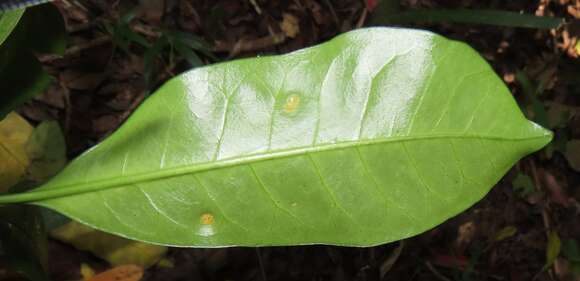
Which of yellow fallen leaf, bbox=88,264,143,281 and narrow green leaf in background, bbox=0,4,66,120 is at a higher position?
narrow green leaf in background, bbox=0,4,66,120

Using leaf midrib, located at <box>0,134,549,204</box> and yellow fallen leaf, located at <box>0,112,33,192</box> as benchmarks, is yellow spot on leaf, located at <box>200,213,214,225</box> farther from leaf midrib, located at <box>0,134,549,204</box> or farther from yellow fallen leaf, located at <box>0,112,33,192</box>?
yellow fallen leaf, located at <box>0,112,33,192</box>

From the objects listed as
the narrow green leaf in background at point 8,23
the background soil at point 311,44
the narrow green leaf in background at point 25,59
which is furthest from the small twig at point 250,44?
the narrow green leaf in background at point 8,23

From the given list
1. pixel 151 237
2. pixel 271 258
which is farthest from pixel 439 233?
pixel 151 237

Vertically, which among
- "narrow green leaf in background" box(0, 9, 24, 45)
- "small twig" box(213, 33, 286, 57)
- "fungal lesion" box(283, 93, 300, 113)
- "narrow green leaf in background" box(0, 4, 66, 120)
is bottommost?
"small twig" box(213, 33, 286, 57)

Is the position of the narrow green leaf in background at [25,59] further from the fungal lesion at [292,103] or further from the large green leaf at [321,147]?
the fungal lesion at [292,103]

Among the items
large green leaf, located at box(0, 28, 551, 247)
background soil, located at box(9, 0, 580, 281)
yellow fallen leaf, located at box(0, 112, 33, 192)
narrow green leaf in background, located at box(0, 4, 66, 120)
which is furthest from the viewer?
background soil, located at box(9, 0, 580, 281)

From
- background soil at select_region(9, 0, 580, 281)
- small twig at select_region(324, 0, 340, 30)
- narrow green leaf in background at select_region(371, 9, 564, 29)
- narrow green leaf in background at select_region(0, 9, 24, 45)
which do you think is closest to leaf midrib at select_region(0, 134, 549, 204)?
narrow green leaf in background at select_region(0, 9, 24, 45)

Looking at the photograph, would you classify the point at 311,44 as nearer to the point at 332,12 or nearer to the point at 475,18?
the point at 332,12

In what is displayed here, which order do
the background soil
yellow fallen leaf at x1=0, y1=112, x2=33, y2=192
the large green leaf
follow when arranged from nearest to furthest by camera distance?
the large green leaf → yellow fallen leaf at x1=0, y1=112, x2=33, y2=192 → the background soil
